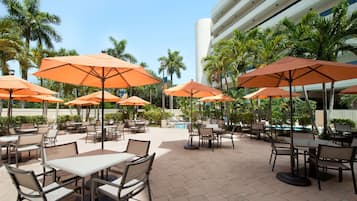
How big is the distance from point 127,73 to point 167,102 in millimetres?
40789

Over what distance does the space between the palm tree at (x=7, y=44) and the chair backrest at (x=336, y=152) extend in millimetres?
13593

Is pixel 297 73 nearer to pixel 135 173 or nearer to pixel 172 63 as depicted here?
pixel 135 173

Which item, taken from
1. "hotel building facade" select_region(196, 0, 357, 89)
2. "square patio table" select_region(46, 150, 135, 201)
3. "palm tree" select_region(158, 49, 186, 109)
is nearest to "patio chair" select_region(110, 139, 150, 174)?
"square patio table" select_region(46, 150, 135, 201)

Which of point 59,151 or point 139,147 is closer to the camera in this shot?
point 59,151

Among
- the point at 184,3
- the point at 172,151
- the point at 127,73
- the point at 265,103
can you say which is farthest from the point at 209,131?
the point at 184,3

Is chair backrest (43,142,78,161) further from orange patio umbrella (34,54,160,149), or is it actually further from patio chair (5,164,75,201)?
orange patio umbrella (34,54,160,149)

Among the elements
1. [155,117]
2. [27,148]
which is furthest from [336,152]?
[155,117]

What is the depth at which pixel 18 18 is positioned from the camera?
16.9 meters

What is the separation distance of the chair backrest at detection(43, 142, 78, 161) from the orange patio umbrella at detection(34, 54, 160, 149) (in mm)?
1125

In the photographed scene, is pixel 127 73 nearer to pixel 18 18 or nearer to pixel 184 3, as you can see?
pixel 184 3

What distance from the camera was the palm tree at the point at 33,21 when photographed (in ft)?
54.4

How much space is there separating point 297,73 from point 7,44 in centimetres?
1315

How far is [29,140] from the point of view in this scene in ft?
16.9

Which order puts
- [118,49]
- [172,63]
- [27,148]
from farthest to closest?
[172,63], [118,49], [27,148]
